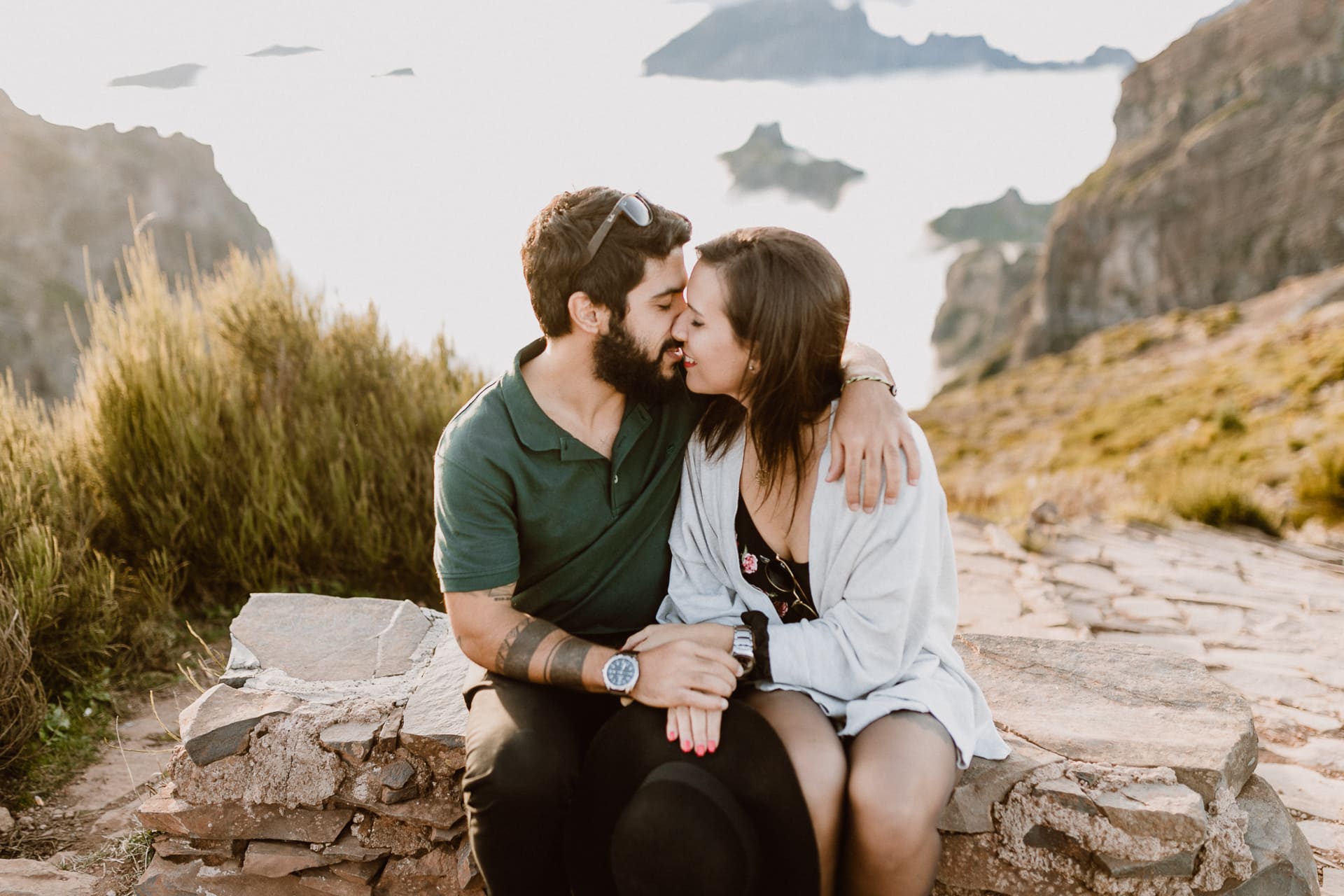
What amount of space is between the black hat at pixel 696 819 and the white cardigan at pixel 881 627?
0.68ft

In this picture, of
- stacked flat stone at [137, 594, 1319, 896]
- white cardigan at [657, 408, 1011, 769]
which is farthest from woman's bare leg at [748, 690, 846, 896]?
stacked flat stone at [137, 594, 1319, 896]

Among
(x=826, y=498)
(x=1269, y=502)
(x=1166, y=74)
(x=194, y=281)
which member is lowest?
(x=1269, y=502)

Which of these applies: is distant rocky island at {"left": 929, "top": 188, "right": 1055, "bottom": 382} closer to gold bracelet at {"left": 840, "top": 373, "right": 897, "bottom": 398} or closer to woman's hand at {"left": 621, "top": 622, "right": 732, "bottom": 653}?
gold bracelet at {"left": 840, "top": 373, "right": 897, "bottom": 398}

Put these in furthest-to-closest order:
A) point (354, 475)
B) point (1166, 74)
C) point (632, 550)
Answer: point (1166, 74) → point (354, 475) → point (632, 550)

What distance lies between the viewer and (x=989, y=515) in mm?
6840

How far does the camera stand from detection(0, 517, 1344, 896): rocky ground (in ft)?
8.82

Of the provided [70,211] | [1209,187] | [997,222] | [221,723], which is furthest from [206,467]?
[997,222]

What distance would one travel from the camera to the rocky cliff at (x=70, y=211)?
3316cm

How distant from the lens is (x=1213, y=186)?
69188 mm

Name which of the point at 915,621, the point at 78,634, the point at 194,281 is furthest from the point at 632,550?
the point at 194,281

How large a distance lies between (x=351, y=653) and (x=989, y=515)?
5.42 m

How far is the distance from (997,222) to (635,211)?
209 metres

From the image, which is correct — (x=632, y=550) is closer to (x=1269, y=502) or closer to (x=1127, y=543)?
(x=1127, y=543)

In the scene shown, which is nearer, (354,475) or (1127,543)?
(354,475)
